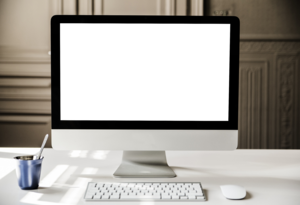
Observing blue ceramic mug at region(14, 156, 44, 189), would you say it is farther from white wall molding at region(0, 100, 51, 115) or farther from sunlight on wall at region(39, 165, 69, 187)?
white wall molding at region(0, 100, 51, 115)

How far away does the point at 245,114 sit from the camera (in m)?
2.11

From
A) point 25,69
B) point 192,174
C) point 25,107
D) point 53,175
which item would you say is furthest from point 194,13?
point 53,175

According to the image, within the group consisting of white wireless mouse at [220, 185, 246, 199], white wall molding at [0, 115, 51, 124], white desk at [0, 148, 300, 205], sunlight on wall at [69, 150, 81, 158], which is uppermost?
white wireless mouse at [220, 185, 246, 199]

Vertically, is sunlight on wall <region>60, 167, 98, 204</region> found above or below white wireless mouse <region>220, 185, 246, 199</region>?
below

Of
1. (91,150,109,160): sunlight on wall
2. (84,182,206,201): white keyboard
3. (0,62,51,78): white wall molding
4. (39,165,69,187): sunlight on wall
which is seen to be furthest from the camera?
(0,62,51,78): white wall molding

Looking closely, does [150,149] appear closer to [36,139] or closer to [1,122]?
[36,139]

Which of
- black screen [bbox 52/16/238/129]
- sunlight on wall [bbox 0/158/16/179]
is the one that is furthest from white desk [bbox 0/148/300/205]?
black screen [bbox 52/16/238/129]

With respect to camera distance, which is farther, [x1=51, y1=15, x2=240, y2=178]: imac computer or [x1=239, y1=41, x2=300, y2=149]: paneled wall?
[x1=239, y1=41, x2=300, y2=149]: paneled wall

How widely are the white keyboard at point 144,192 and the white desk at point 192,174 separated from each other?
26 millimetres

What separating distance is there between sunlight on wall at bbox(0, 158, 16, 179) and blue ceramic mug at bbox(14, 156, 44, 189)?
14 centimetres

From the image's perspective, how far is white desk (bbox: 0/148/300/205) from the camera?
0.61 metres

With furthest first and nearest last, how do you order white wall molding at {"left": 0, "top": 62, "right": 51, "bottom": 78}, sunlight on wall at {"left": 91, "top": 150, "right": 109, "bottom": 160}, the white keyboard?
white wall molding at {"left": 0, "top": 62, "right": 51, "bottom": 78} → sunlight on wall at {"left": 91, "top": 150, "right": 109, "bottom": 160} → the white keyboard

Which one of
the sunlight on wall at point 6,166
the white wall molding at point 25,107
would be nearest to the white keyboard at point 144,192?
the sunlight on wall at point 6,166

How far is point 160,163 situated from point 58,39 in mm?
463
